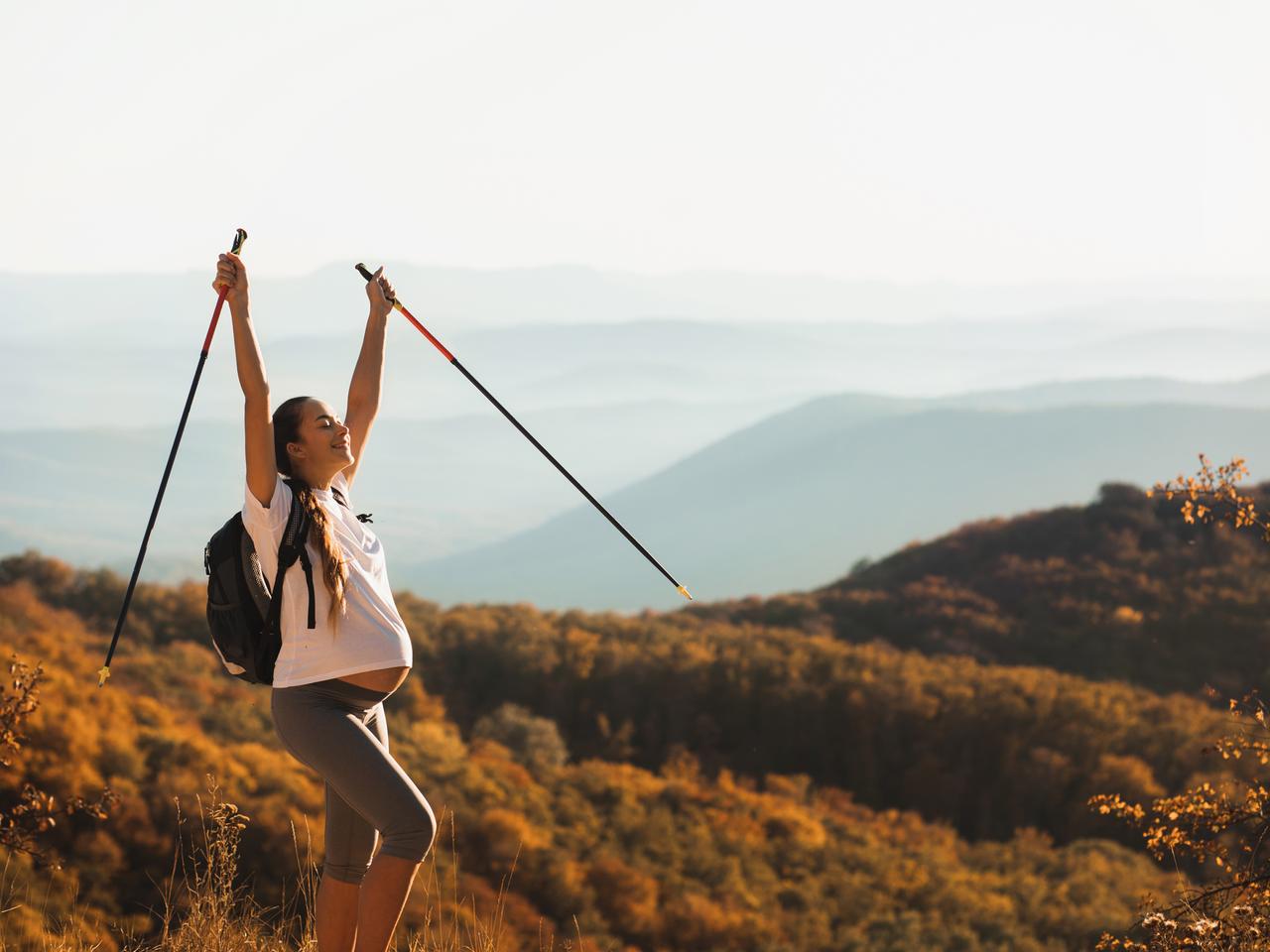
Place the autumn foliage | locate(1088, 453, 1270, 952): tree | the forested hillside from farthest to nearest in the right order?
1. the forested hillside
2. the autumn foliage
3. locate(1088, 453, 1270, 952): tree

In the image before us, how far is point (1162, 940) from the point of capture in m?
3.58

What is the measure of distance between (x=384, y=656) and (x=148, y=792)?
8.64 metres

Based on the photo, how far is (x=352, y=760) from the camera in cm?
286

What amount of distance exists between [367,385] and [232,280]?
0.53m

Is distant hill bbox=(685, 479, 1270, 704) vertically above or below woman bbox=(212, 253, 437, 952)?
below

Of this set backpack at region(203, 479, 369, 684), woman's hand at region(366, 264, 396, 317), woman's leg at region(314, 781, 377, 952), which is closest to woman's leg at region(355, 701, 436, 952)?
woman's leg at region(314, 781, 377, 952)

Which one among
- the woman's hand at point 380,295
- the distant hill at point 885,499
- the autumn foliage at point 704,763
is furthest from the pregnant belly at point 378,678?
the distant hill at point 885,499

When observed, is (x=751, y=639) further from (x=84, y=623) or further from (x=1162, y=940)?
(x=1162, y=940)

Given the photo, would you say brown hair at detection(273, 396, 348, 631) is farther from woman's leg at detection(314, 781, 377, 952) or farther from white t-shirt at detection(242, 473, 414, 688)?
woman's leg at detection(314, 781, 377, 952)

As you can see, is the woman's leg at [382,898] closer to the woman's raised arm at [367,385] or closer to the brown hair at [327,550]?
the brown hair at [327,550]

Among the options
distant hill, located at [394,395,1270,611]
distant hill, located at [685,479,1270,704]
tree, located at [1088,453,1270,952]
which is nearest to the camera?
tree, located at [1088,453,1270,952]

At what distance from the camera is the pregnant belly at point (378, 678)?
2994 mm

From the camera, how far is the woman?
2.88 metres

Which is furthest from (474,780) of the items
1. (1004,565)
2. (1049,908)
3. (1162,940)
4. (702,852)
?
(1004,565)
